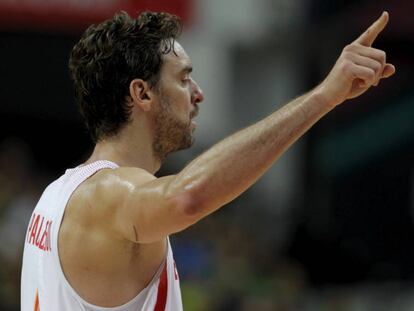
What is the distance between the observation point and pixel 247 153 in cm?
502

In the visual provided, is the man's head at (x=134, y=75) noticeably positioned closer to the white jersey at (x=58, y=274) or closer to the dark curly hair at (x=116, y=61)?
the dark curly hair at (x=116, y=61)

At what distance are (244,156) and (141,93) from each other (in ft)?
4.02

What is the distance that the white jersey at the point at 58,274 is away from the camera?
572 cm

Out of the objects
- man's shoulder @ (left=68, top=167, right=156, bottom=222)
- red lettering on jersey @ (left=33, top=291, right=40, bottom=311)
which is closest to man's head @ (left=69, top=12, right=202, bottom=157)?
man's shoulder @ (left=68, top=167, right=156, bottom=222)

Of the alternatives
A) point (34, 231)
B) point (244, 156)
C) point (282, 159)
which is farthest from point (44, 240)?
point (282, 159)

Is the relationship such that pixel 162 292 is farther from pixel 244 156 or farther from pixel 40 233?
pixel 244 156

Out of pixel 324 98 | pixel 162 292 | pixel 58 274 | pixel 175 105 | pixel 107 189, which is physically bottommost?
pixel 162 292

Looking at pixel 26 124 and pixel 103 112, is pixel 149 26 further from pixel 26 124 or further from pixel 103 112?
pixel 26 124

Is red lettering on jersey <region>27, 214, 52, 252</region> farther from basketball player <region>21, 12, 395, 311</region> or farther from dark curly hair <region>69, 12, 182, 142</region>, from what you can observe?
dark curly hair <region>69, 12, 182, 142</region>

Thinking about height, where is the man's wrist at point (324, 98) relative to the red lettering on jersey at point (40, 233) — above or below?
above

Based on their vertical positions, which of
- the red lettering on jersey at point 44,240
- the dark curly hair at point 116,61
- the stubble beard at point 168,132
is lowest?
the red lettering on jersey at point 44,240

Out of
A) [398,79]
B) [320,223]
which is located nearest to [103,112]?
[320,223]

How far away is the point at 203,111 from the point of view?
19656 millimetres

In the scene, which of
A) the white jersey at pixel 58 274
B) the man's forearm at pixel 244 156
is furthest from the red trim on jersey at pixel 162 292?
the man's forearm at pixel 244 156
